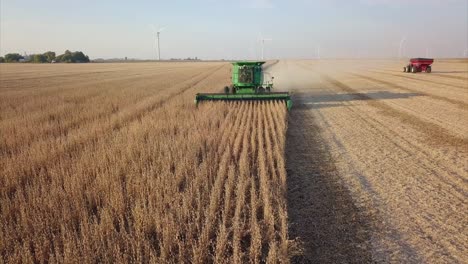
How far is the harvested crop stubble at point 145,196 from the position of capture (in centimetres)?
414

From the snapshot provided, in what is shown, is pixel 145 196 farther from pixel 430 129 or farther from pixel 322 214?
pixel 430 129

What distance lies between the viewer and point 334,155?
29.2 ft

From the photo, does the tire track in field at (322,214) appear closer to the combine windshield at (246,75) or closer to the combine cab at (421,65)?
the combine windshield at (246,75)

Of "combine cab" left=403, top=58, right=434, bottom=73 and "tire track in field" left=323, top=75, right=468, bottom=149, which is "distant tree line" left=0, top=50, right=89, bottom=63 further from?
"tire track in field" left=323, top=75, right=468, bottom=149

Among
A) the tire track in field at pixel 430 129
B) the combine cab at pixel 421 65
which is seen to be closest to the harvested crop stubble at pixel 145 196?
the tire track in field at pixel 430 129

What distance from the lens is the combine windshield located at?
1783 centimetres

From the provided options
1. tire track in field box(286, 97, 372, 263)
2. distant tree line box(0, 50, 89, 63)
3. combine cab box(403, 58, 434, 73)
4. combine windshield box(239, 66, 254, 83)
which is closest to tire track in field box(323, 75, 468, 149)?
tire track in field box(286, 97, 372, 263)

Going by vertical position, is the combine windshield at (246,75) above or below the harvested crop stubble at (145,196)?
above

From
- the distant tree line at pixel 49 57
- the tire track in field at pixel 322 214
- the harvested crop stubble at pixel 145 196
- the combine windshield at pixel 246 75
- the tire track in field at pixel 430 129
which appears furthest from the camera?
the distant tree line at pixel 49 57

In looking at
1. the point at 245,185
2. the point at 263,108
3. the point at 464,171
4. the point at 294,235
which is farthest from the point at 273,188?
the point at 263,108

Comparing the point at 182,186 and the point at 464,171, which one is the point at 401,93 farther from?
the point at 182,186

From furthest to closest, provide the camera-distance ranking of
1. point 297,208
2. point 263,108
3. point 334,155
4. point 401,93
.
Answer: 1. point 401,93
2. point 263,108
3. point 334,155
4. point 297,208

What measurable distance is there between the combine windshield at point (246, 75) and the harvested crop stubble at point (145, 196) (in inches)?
287

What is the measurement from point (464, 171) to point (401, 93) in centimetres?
1493
